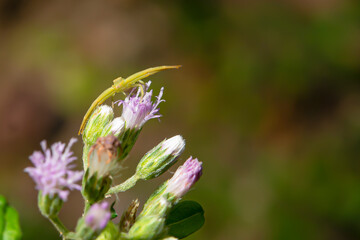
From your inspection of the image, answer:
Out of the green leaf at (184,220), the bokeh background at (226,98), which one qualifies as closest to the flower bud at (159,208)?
the green leaf at (184,220)

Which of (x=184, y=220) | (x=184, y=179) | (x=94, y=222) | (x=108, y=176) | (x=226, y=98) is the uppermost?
(x=108, y=176)

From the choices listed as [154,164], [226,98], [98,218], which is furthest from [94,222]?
[226,98]

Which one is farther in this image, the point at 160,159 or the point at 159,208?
the point at 160,159

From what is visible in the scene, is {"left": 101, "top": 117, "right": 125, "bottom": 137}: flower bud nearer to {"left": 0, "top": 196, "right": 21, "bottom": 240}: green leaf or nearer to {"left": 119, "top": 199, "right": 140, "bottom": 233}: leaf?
{"left": 119, "top": 199, "right": 140, "bottom": 233}: leaf

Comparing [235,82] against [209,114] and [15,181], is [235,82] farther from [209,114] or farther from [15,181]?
[15,181]

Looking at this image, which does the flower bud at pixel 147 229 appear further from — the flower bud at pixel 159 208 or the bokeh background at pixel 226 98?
the bokeh background at pixel 226 98

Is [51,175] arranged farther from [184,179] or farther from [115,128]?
[184,179]

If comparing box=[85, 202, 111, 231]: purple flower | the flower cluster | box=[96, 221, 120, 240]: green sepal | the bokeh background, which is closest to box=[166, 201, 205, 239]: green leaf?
the flower cluster
